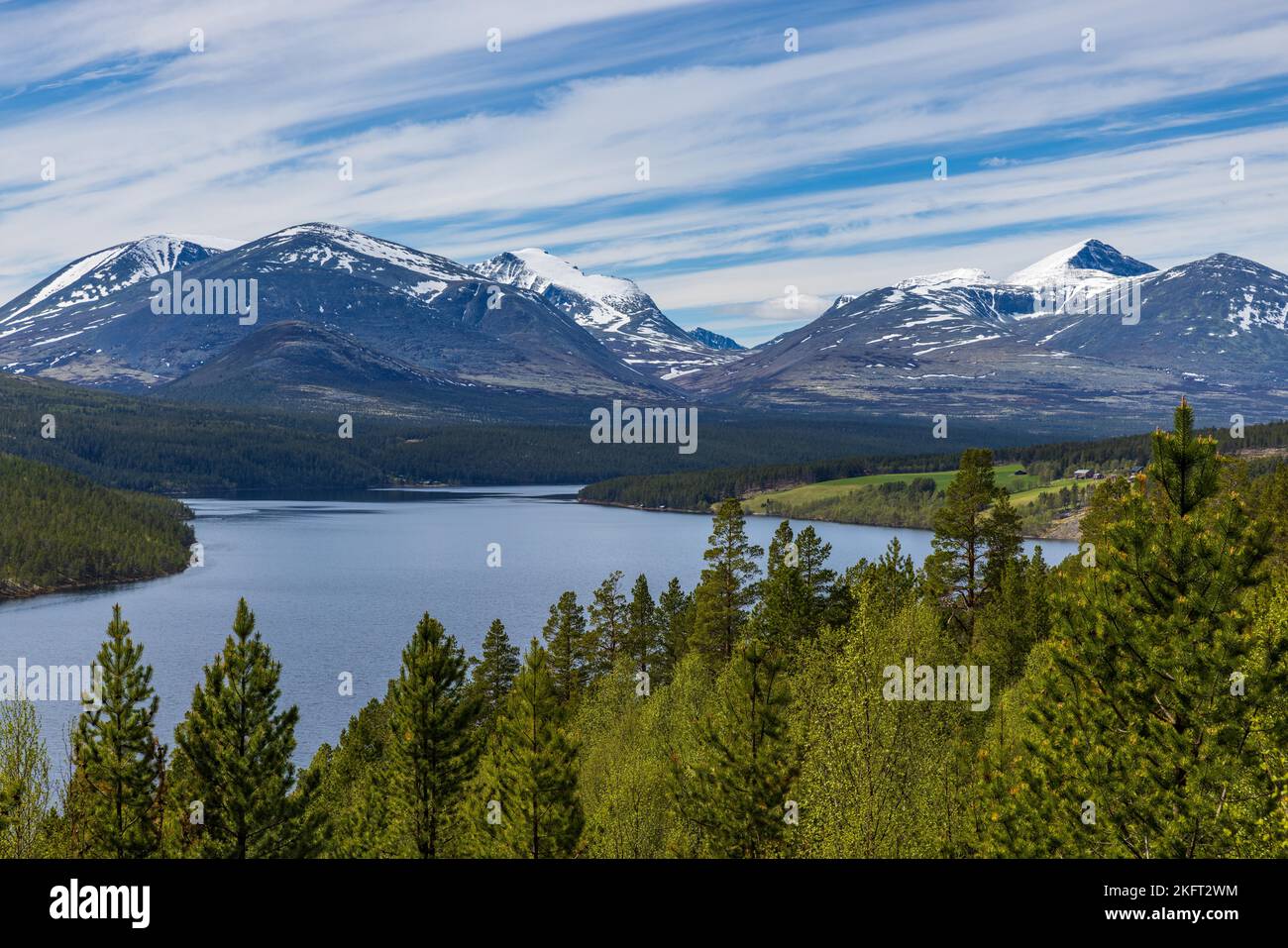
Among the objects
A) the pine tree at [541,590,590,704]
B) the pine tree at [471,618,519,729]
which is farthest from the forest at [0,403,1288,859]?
the pine tree at [541,590,590,704]

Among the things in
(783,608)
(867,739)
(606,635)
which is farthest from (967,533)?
(606,635)

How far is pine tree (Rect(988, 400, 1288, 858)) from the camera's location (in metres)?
27.5

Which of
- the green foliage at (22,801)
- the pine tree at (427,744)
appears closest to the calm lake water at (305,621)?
the pine tree at (427,744)

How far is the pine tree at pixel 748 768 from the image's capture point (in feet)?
146

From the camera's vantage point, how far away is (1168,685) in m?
29.5

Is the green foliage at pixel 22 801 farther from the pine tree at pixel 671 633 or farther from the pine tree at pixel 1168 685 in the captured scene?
the pine tree at pixel 671 633

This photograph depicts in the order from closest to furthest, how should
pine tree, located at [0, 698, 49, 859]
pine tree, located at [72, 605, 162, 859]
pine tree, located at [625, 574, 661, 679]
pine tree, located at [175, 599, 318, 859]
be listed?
1. pine tree, located at [0, 698, 49, 859]
2. pine tree, located at [175, 599, 318, 859]
3. pine tree, located at [72, 605, 162, 859]
4. pine tree, located at [625, 574, 661, 679]

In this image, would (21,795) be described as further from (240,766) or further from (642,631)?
(642,631)

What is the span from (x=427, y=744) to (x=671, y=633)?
1899 inches

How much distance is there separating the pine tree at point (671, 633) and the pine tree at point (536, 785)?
144 ft

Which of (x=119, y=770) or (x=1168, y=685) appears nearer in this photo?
(x=1168, y=685)

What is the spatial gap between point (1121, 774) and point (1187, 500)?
8.12 meters

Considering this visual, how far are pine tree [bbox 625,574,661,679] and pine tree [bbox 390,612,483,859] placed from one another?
4469 cm

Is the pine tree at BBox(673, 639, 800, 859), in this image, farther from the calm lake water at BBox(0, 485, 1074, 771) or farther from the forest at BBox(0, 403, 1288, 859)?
the calm lake water at BBox(0, 485, 1074, 771)
